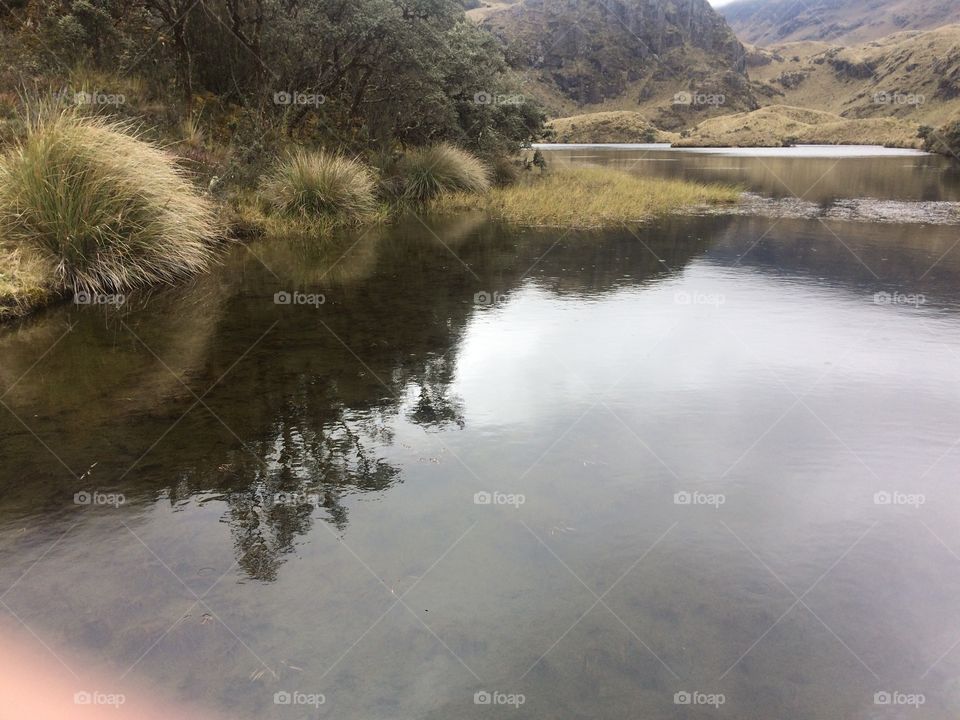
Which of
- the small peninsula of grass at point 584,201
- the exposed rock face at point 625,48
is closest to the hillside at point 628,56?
the exposed rock face at point 625,48

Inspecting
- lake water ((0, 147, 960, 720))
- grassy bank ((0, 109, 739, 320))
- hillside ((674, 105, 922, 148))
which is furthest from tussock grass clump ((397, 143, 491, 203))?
hillside ((674, 105, 922, 148))

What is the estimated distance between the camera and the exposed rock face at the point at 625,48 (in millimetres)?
142500

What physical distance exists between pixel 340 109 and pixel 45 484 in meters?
17.5

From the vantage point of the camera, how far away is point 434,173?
20.1 m

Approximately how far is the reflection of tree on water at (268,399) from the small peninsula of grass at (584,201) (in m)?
7.33

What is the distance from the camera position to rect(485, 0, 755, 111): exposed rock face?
5610 inches

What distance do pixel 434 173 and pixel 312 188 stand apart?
5.71m

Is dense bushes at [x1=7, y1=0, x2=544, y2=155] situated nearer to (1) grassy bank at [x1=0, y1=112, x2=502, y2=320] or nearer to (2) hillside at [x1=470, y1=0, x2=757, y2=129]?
(1) grassy bank at [x1=0, y1=112, x2=502, y2=320]

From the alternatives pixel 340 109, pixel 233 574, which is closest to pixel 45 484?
pixel 233 574

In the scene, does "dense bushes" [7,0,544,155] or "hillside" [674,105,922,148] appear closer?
"dense bushes" [7,0,544,155]

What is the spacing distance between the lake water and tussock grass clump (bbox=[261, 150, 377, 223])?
6581mm

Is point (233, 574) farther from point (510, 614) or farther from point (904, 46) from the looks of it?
point (904, 46)

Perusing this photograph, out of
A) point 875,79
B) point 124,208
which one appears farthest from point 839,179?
point 875,79

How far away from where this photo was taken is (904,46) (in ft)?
429
